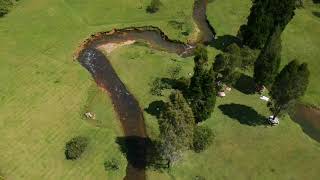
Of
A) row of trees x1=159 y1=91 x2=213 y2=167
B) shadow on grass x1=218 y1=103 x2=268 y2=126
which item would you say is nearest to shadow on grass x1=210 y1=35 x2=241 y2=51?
shadow on grass x1=218 y1=103 x2=268 y2=126

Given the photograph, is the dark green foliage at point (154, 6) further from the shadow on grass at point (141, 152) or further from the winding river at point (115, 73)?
the shadow on grass at point (141, 152)

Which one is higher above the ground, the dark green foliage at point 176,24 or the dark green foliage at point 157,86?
the dark green foliage at point 176,24

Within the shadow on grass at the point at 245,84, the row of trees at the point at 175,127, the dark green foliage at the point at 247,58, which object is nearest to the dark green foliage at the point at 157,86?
the shadow on grass at the point at 245,84

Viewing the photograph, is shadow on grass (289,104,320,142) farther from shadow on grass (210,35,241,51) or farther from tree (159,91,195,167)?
tree (159,91,195,167)

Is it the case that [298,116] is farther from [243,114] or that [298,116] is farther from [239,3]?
[239,3]

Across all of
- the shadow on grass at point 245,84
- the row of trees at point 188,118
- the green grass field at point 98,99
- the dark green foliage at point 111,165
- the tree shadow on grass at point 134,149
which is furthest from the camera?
the shadow on grass at point 245,84

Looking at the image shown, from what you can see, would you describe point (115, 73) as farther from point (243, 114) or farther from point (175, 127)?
point (175, 127)

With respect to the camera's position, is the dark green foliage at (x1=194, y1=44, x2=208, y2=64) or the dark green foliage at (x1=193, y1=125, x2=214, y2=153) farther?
the dark green foliage at (x1=194, y1=44, x2=208, y2=64)
